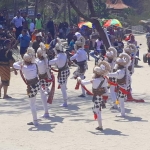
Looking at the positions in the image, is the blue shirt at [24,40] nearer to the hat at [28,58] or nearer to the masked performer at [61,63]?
the masked performer at [61,63]

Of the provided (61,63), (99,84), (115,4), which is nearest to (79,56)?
(61,63)

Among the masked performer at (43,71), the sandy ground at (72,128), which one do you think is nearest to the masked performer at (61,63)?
the masked performer at (43,71)

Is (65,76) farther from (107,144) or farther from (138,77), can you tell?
(138,77)

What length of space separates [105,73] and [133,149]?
7.06ft

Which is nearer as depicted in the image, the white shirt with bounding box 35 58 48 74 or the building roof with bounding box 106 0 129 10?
the white shirt with bounding box 35 58 48 74

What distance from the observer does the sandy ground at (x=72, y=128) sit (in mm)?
11634

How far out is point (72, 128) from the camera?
13.2 meters

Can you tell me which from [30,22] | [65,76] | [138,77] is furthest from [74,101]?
[30,22]

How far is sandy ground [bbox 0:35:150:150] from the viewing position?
1163 centimetres

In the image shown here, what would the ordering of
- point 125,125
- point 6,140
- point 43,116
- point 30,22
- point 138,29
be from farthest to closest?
1. point 138,29
2. point 30,22
3. point 43,116
4. point 125,125
5. point 6,140

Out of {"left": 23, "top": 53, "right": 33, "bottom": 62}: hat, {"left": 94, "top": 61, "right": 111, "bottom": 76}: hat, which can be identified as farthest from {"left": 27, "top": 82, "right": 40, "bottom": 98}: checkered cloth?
{"left": 94, "top": 61, "right": 111, "bottom": 76}: hat

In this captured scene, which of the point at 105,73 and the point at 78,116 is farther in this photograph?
the point at 78,116

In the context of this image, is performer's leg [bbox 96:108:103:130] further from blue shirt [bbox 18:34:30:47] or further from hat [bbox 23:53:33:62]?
blue shirt [bbox 18:34:30:47]

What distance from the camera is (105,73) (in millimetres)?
12742
